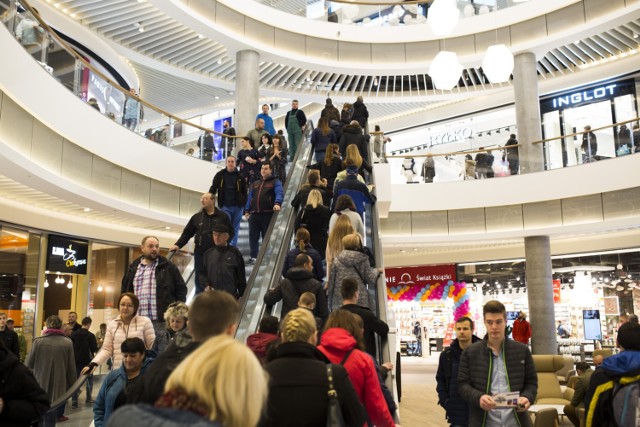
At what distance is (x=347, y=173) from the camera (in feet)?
27.9

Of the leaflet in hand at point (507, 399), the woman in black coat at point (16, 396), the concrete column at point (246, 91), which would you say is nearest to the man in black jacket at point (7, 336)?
the woman in black coat at point (16, 396)

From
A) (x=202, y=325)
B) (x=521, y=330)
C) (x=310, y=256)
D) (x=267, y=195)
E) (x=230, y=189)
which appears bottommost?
(x=521, y=330)

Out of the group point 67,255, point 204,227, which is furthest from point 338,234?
point 67,255

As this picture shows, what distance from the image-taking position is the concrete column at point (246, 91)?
1697cm

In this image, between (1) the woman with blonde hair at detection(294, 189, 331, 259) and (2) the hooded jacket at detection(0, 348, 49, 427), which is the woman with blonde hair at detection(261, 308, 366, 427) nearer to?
(2) the hooded jacket at detection(0, 348, 49, 427)

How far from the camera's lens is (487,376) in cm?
376

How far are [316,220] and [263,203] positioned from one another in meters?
1.23

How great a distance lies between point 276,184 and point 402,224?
1054 cm

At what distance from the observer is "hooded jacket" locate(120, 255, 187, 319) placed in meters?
5.77

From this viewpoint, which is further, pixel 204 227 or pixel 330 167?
pixel 330 167

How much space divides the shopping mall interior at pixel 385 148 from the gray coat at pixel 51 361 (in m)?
3.08

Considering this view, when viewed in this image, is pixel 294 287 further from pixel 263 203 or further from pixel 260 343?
pixel 263 203

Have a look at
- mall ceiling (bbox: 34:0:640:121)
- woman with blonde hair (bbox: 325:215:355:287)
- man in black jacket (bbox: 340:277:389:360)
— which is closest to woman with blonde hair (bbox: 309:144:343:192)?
woman with blonde hair (bbox: 325:215:355:287)

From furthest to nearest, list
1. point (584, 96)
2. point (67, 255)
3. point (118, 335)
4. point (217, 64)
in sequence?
point (584, 96)
point (217, 64)
point (67, 255)
point (118, 335)
